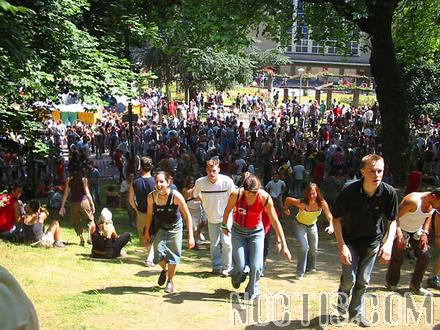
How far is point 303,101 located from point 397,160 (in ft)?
89.3

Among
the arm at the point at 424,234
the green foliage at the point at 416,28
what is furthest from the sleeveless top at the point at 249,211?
the green foliage at the point at 416,28

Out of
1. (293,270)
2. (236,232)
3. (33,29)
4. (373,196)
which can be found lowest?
(293,270)

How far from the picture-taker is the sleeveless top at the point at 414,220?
248 inches

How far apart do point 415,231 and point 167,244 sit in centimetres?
288

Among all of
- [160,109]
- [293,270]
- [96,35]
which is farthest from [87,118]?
[293,270]

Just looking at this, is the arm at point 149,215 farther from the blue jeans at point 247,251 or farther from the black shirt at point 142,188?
the black shirt at point 142,188

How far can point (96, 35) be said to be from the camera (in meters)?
11.9

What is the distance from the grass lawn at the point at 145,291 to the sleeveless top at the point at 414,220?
822mm

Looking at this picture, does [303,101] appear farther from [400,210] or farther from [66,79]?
[400,210]

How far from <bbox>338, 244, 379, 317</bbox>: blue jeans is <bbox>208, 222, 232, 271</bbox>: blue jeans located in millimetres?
2323

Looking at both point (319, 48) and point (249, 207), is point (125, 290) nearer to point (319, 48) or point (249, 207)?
point (249, 207)

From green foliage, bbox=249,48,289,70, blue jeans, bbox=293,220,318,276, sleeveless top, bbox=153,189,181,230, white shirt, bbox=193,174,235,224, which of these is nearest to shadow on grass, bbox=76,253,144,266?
white shirt, bbox=193,174,235,224

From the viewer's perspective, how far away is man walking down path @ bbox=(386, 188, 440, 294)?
6.02m

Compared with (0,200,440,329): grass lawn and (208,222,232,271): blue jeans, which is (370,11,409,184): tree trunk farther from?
(208,222,232,271): blue jeans
